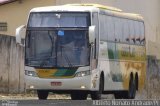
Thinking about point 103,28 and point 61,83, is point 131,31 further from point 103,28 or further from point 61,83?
point 61,83

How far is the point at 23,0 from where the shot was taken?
3912cm

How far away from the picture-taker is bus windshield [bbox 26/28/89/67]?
960 inches

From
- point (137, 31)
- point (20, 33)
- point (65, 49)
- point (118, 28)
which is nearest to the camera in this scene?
point (65, 49)

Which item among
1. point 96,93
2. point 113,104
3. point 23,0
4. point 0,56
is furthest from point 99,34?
point 23,0

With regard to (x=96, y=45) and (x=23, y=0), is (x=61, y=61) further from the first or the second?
(x=23, y=0)

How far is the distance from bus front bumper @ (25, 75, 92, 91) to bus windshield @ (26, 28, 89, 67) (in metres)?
0.55

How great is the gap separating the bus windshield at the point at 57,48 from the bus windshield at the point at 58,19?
30 cm

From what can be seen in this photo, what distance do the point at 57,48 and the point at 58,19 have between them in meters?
1.15

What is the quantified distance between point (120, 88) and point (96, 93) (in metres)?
3.31

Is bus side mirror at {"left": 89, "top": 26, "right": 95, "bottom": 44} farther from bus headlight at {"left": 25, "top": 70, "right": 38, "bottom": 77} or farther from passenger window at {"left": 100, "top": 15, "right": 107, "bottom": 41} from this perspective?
bus headlight at {"left": 25, "top": 70, "right": 38, "bottom": 77}

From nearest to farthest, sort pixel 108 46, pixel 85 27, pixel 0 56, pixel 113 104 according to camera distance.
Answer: pixel 113 104
pixel 85 27
pixel 108 46
pixel 0 56

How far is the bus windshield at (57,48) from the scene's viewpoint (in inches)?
960

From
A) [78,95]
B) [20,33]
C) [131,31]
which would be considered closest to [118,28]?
[131,31]

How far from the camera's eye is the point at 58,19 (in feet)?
81.8
